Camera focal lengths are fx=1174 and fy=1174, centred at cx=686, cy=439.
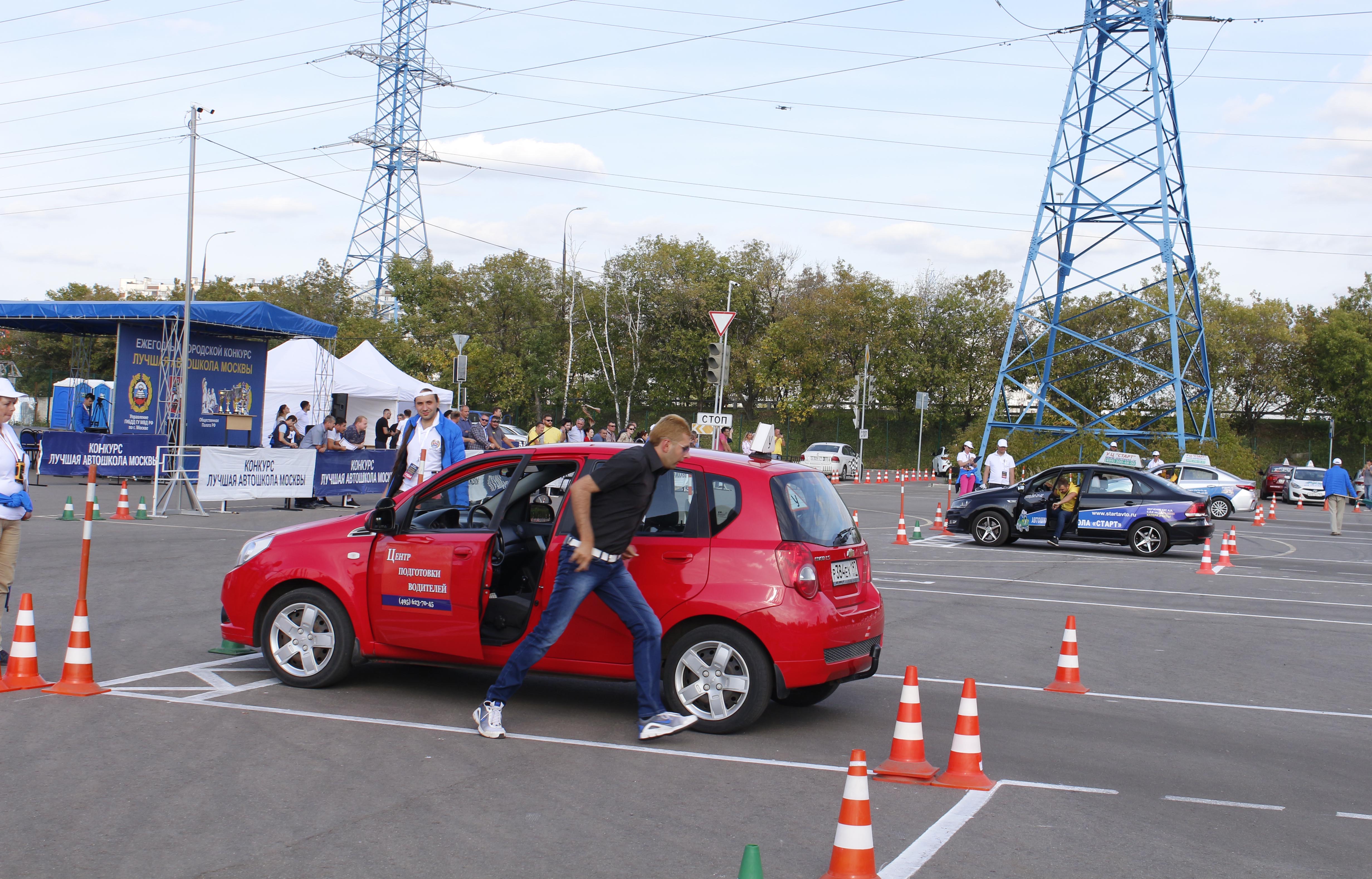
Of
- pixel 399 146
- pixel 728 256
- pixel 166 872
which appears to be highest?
pixel 399 146

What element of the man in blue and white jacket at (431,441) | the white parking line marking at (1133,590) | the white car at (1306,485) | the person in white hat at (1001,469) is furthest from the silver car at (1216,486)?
the man in blue and white jacket at (431,441)

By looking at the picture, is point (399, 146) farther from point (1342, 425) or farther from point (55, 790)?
point (55, 790)

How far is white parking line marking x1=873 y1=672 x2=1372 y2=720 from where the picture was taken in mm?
8109

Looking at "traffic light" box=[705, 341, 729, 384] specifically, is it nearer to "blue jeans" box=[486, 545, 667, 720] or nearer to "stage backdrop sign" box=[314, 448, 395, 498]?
"stage backdrop sign" box=[314, 448, 395, 498]

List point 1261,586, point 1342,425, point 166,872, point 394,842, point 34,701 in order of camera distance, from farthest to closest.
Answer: point 1342,425
point 1261,586
point 34,701
point 394,842
point 166,872

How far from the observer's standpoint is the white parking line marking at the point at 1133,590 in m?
14.5

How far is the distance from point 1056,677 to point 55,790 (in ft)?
21.0

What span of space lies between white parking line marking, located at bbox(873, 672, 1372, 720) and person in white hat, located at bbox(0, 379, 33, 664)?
228 inches

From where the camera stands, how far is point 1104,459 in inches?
996

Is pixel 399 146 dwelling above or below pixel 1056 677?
above

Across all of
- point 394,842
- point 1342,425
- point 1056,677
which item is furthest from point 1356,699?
point 1342,425

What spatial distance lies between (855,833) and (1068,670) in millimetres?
4948

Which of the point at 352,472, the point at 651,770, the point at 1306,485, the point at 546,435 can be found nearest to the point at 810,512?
the point at 651,770

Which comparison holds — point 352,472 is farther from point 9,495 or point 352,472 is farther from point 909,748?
point 909,748
